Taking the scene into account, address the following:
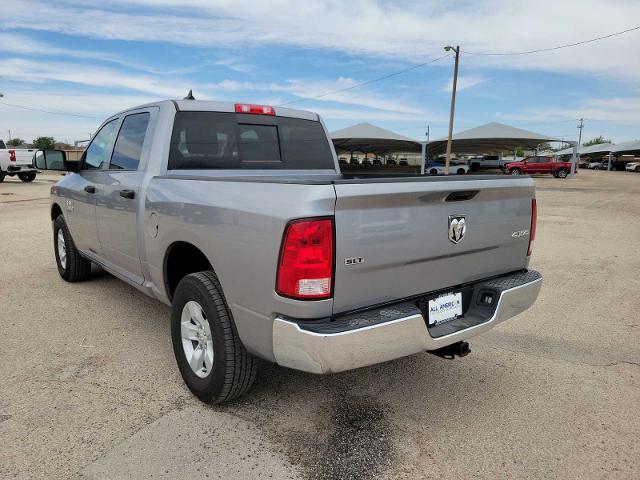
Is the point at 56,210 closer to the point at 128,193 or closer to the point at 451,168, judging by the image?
the point at 128,193

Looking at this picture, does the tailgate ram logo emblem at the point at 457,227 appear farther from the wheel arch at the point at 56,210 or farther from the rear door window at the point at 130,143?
the wheel arch at the point at 56,210

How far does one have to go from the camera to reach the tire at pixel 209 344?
2.66m

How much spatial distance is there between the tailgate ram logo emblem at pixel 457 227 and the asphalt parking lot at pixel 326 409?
3.51ft

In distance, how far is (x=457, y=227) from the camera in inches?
106

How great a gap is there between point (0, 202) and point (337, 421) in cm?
1569

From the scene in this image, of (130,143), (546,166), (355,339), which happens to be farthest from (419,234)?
(546,166)

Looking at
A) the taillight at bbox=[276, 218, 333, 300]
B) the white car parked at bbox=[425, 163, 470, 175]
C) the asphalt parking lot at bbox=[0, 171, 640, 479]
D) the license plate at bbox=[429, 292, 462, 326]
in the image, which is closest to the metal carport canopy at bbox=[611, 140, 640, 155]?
the white car parked at bbox=[425, 163, 470, 175]

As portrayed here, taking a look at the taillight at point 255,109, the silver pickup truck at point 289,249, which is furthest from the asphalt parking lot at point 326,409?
the taillight at point 255,109

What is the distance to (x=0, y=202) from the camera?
48.4 ft

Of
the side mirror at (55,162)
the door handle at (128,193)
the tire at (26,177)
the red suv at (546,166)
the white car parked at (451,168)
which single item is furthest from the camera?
the white car parked at (451,168)

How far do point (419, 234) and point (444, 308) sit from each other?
517 mm

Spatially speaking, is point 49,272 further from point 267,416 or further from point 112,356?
point 267,416

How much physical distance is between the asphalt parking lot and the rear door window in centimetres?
141

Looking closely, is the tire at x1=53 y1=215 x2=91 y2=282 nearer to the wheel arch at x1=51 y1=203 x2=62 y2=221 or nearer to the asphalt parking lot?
the wheel arch at x1=51 y1=203 x2=62 y2=221
